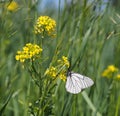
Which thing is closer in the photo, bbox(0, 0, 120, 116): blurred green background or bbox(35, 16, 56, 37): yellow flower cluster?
bbox(35, 16, 56, 37): yellow flower cluster

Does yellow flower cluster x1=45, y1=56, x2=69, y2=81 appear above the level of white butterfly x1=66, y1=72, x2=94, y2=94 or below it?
above

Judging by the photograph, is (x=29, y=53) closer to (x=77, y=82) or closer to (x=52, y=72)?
(x=52, y=72)

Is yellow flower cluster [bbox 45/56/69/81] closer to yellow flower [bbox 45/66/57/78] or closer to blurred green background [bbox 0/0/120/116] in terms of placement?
yellow flower [bbox 45/66/57/78]

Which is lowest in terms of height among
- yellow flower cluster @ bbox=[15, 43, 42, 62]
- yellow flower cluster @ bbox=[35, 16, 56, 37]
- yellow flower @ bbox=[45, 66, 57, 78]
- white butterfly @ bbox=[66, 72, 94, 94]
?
white butterfly @ bbox=[66, 72, 94, 94]

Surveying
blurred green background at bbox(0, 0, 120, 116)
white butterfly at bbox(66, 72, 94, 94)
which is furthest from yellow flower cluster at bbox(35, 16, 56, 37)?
white butterfly at bbox(66, 72, 94, 94)

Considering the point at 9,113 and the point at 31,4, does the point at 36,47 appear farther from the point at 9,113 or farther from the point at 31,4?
the point at 9,113

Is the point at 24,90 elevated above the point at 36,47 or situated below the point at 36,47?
below

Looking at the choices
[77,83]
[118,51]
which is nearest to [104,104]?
[118,51]

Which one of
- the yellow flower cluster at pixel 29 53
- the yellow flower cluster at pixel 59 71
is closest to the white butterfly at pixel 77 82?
the yellow flower cluster at pixel 59 71
